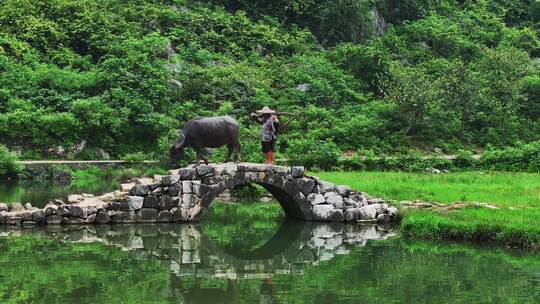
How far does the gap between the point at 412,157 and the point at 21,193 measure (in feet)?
52.7

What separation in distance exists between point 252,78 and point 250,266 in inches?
1045

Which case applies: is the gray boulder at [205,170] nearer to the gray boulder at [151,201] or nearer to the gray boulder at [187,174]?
the gray boulder at [187,174]

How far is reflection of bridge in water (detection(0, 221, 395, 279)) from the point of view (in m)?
17.7

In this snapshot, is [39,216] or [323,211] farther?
[323,211]

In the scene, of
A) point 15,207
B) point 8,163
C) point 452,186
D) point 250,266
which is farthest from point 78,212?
point 452,186

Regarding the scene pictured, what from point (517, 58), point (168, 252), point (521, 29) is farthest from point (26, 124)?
point (521, 29)

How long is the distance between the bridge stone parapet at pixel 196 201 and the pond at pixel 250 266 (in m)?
0.47

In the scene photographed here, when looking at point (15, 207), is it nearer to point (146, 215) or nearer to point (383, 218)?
point (146, 215)

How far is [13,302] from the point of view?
45.9ft

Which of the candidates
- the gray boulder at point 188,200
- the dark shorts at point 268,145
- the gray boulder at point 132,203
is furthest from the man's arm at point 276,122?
the gray boulder at point 132,203

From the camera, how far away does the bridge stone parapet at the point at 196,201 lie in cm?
2272

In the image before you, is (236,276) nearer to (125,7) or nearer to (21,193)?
(21,193)

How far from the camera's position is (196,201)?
76.6 ft

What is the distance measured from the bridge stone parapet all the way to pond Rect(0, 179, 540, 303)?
466 mm
